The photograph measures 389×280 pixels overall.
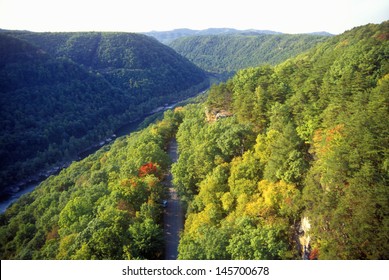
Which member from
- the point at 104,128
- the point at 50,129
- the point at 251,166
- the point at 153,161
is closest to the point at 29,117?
the point at 50,129

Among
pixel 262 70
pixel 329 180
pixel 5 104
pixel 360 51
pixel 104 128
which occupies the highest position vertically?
pixel 360 51

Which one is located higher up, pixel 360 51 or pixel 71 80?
pixel 360 51

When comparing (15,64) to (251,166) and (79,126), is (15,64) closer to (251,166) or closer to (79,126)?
(79,126)

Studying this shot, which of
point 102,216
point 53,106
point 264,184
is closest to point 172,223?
point 102,216

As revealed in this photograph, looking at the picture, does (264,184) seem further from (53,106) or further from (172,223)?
(53,106)

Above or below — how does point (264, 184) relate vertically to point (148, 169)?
above

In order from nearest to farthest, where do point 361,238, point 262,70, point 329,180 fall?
point 361,238
point 329,180
point 262,70
